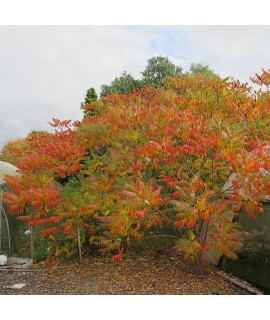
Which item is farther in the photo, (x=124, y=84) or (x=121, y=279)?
(x=124, y=84)

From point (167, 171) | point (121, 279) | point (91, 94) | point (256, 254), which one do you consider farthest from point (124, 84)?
point (256, 254)

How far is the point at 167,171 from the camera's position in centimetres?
884

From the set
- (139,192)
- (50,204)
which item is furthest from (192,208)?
(50,204)

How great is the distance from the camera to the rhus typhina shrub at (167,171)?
23.7 ft

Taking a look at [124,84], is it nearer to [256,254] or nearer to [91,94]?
[91,94]

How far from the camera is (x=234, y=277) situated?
29.4 feet

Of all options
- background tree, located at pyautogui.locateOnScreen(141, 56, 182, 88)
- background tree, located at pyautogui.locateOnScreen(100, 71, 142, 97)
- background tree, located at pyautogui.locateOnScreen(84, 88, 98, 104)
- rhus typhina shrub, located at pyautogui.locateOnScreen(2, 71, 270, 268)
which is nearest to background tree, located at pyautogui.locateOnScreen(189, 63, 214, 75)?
background tree, located at pyautogui.locateOnScreen(141, 56, 182, 88)

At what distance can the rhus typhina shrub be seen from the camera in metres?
7.23

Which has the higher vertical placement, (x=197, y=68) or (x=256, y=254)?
(x=197, y=68)

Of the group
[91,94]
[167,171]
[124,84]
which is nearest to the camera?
[167,171]

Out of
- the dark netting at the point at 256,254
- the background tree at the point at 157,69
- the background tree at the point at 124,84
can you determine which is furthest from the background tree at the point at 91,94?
the dark netting at the point at 256,254

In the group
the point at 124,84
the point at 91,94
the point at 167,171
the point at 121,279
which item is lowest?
the point at 121,279

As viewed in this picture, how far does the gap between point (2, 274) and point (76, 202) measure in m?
2.61

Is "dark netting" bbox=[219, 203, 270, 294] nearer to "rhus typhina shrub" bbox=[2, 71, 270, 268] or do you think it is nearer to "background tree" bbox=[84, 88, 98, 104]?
"rhus typhina shrub" bbox=[2, 71, 270, 268]
